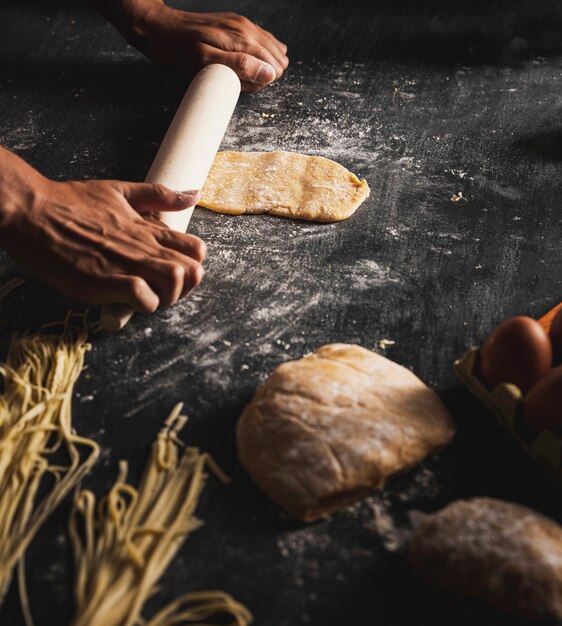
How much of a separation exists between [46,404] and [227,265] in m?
0.76

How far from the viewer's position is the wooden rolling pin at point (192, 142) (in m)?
2.35

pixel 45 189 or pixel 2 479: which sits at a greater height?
pixel 45 189

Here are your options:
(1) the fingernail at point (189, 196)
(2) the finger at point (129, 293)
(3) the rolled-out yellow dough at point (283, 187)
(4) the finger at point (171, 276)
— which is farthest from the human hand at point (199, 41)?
(2) the finger at point (129, 293)

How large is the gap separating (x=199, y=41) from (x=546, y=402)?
83.3 inches

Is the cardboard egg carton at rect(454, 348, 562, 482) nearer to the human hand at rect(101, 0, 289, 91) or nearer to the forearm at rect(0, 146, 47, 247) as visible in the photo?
the forearm at rect(0, 146, 47, 247)

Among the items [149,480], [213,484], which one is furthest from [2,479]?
[213,484]

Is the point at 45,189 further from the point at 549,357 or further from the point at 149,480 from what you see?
the point at 549,357

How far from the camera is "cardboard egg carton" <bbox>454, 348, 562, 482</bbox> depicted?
5.71ft

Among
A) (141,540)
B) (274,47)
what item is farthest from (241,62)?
(141,540)

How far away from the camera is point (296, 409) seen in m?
1.83

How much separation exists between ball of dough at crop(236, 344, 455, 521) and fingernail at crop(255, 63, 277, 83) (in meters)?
1.56

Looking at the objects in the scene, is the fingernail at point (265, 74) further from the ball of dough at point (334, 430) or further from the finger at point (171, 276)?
the ball of dough at point (334, 430)

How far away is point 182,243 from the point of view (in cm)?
222

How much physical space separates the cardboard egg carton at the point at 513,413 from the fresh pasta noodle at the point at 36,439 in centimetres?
98
